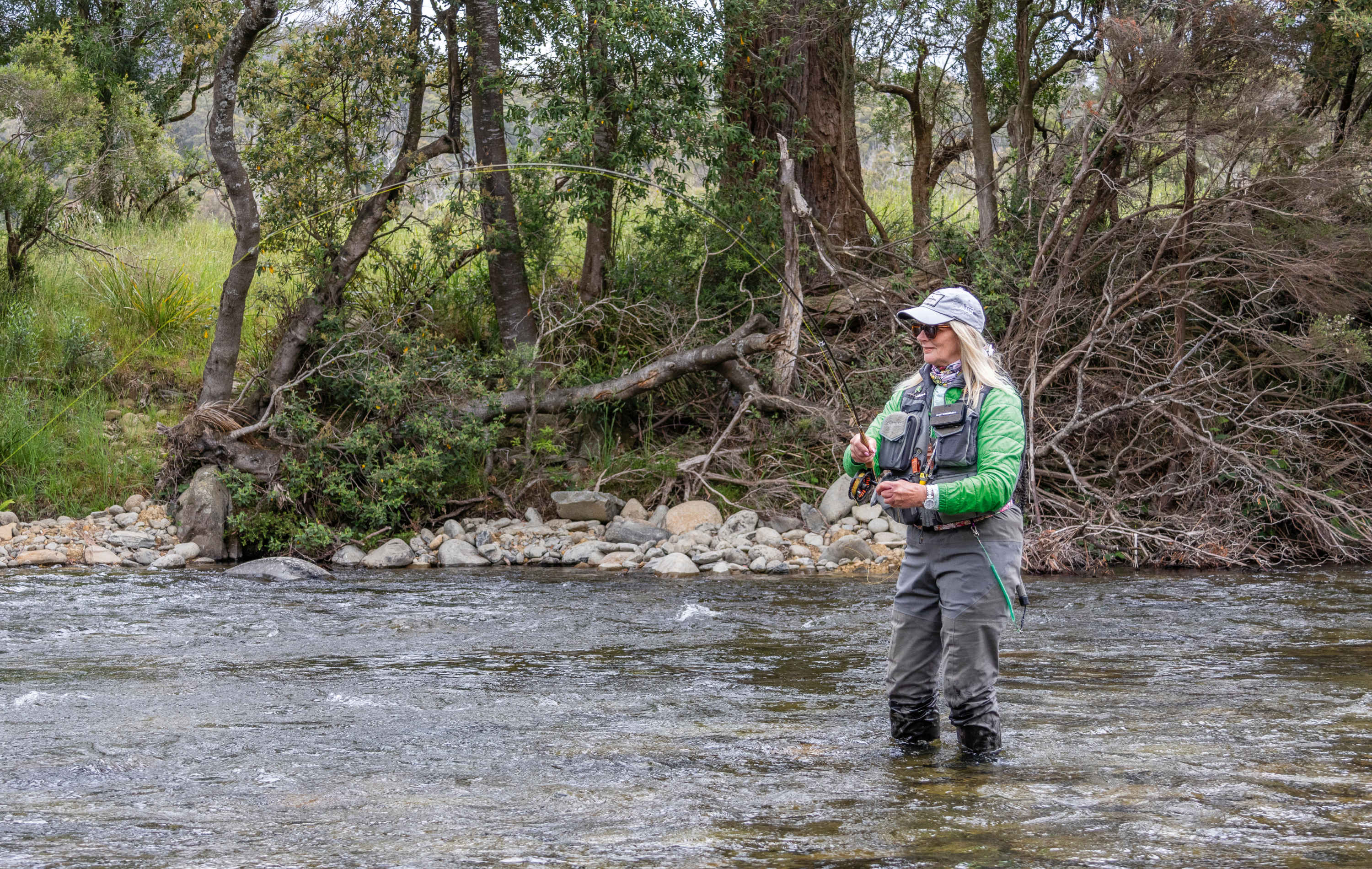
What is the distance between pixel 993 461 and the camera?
147 inches

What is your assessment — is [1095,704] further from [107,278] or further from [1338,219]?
[107,278]

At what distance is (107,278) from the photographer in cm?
1329

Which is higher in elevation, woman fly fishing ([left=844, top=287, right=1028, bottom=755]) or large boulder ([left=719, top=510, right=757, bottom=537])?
woman fly fishing ([left=844, top=287, right=1028, bottom=755])

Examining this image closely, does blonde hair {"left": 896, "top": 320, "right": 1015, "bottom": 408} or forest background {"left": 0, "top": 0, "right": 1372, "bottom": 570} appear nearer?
blonde hair {"left": 896, "top": 320, "right": 1015, "bottom": 408}

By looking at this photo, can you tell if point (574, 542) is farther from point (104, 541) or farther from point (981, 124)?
point (981, 124)

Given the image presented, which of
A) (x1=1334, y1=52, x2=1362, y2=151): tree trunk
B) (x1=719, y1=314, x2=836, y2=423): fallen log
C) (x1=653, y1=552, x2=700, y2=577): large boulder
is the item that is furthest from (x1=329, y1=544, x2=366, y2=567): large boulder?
(x1=1334, y1=52, x2=1362, y2=151): tree trunk

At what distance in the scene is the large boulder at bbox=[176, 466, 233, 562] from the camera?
9734 mm

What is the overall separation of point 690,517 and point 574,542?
102cm

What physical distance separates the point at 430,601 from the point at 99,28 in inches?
506

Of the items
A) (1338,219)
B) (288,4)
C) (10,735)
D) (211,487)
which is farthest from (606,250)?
(10,735)

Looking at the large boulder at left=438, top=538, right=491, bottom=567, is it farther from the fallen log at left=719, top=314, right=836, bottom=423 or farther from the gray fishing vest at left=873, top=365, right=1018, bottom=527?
the gray fishing vest at left=873, top=365, right=1018, bottom=527

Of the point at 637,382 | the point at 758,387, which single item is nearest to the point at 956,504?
the point at 758,387

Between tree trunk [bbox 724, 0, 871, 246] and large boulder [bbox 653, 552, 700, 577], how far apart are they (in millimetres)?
4419

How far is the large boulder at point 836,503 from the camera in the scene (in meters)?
10.2
